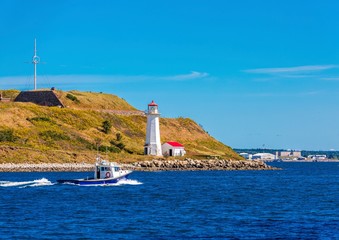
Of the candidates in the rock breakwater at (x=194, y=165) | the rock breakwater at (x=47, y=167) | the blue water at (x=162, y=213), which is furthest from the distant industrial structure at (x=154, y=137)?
the blue water at (x=162, y=213)

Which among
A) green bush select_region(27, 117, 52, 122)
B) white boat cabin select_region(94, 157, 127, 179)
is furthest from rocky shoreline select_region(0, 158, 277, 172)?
white boat cabin select_region(94, 157, 127, 179)

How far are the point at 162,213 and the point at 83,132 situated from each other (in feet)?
264

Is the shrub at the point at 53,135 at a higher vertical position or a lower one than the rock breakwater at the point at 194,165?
higher

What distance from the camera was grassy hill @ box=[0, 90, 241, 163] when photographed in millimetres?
102625

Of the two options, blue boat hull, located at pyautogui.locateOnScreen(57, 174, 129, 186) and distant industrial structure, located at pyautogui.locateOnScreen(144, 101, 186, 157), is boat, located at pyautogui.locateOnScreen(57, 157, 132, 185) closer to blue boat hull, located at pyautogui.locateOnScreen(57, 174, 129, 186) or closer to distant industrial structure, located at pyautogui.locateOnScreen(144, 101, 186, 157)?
blue boat hull, located at pyautogui.locateOnScreen(57, 174, 129, 186)

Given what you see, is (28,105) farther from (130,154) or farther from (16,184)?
(16,184)

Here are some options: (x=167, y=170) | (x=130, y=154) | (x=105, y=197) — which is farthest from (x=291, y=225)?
(x=130, y=154)

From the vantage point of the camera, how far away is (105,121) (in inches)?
5089

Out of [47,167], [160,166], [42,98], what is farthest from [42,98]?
[47,167]

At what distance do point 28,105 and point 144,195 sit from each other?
79.0m

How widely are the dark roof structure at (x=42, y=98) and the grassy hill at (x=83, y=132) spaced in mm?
1764

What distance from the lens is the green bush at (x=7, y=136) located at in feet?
343

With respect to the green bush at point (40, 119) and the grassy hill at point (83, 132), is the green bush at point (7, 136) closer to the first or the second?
the grassy hill at point (83, 132)

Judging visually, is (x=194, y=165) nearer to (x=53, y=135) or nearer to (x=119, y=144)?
(x=119, y=144)
